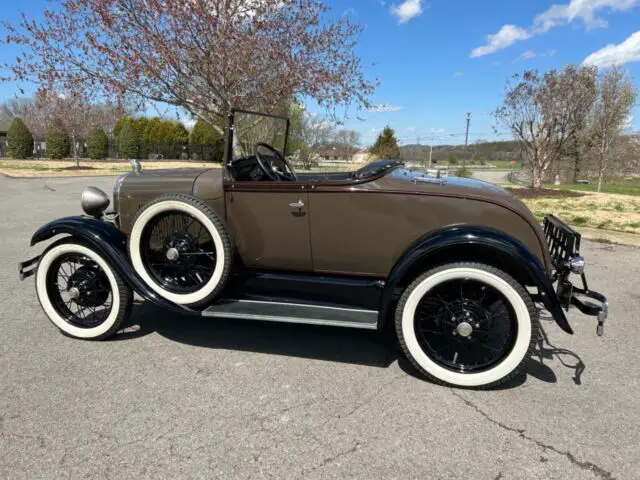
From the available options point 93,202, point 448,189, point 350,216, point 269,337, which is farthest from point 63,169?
point 448,189

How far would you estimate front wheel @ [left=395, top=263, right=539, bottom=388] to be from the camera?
2490 millimetres

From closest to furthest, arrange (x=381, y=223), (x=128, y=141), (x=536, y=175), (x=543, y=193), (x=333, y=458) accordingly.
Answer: (x=333, y=458)
(x=381, y=223)
(x=543, y=193)
(x=536, y=175)
(x=128, y=141)

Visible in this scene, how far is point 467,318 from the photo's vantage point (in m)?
2.59

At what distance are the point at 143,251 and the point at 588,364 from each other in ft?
10.5

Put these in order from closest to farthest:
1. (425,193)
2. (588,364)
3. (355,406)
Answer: (355,406), (425,193), (588,364)

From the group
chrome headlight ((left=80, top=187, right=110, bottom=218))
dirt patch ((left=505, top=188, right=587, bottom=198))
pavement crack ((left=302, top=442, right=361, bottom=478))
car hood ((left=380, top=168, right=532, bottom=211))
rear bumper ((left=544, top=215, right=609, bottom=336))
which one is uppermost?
car hood ((left=380, top=168, right=532, bottom=211))

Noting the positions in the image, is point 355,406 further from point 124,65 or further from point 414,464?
point 124,65

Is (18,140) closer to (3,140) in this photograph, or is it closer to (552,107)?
(3,140)

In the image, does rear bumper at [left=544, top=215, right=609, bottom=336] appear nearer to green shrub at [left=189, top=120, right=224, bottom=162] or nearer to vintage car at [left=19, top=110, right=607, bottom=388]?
vintage car at [left=19, top=110, right=607, bottom=388]

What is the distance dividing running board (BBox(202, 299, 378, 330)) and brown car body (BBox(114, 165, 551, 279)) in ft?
0.92

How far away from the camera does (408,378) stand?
2732 mm

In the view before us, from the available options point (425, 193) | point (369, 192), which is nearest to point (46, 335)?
point (369, 192)

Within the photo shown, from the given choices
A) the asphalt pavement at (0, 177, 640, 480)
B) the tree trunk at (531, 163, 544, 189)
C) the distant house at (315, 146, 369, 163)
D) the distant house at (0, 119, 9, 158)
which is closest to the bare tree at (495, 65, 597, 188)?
the tree trunk at (531, 163, 544, 189)

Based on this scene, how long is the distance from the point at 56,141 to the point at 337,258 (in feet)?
141
